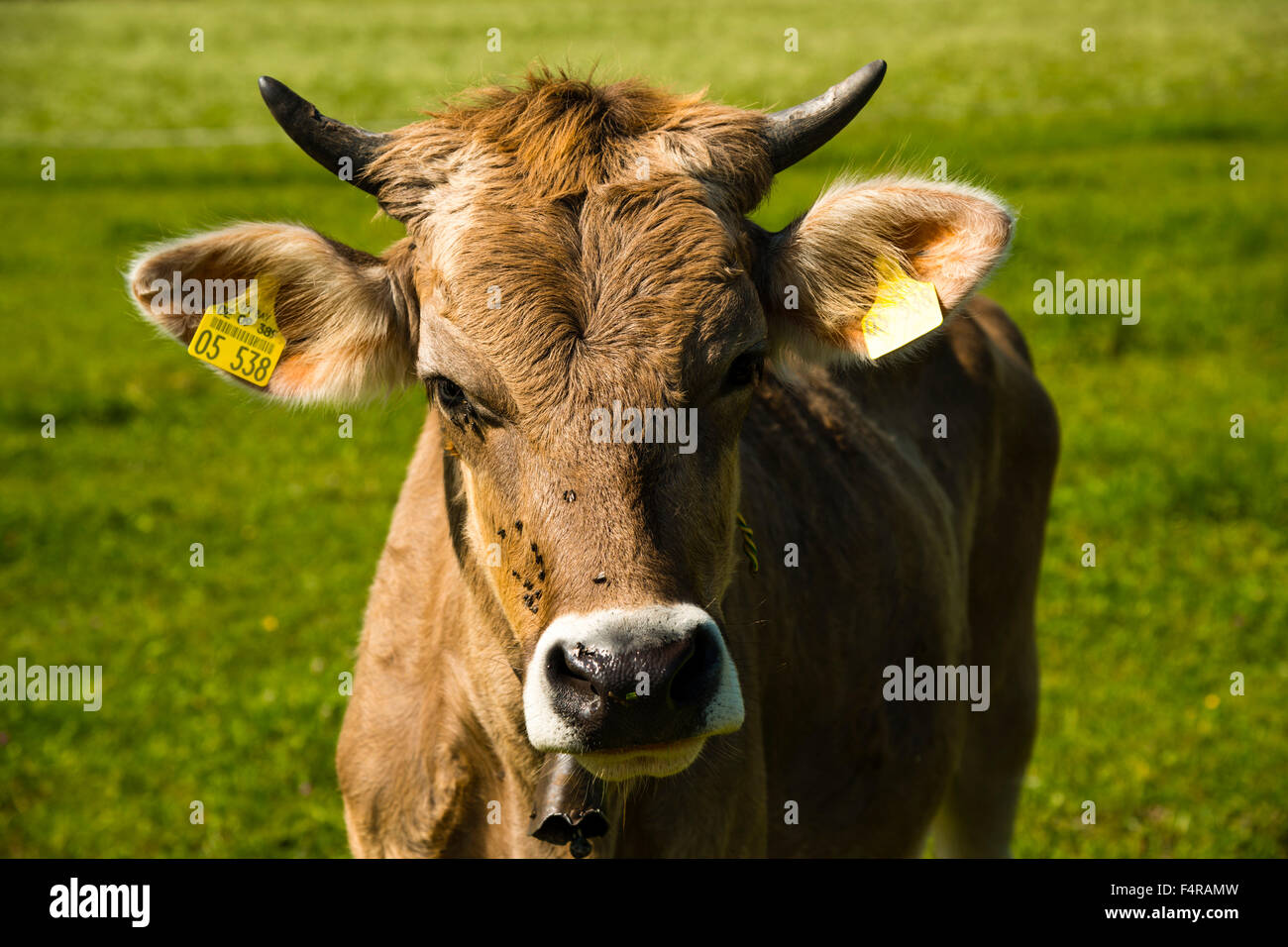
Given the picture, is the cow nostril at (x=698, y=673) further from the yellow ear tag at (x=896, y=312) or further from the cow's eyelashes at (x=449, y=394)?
the yellow ear tag at (x=896, y=312)

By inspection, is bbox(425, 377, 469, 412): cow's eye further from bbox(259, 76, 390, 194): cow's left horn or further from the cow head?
bbox(259, 76, 390, 194): cow's left horn

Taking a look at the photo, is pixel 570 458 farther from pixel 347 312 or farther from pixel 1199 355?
pixel 1199 355

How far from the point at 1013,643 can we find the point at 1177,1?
166 ft

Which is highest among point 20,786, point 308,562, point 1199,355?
point 1199,355

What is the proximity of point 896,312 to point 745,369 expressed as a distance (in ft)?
2.25

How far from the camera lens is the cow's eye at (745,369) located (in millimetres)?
3381

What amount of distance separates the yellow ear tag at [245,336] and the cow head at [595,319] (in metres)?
0.05

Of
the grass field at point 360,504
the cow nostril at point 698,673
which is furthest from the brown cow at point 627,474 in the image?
the grass field at point 360,504

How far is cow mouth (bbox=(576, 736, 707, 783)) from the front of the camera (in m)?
2.89

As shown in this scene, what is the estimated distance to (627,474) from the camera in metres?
3.04

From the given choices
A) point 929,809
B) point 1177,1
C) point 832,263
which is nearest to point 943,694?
point 929,809

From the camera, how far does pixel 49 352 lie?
1423cm

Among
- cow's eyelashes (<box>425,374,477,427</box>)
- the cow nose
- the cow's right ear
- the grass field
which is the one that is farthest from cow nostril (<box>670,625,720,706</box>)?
the grass field

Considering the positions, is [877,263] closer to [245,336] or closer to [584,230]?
[584,230]
